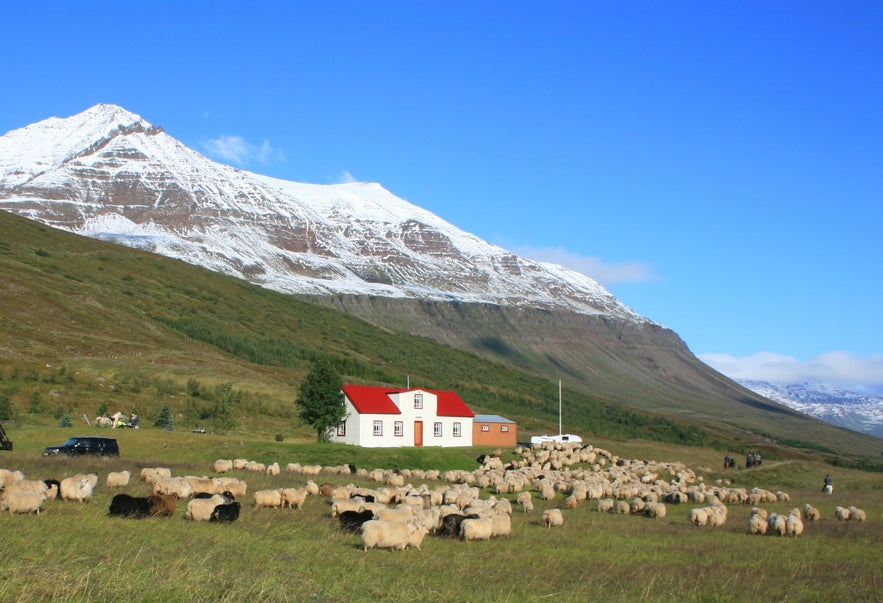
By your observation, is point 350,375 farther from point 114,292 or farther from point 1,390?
point 1,390

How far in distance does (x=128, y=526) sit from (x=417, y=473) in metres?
28.3

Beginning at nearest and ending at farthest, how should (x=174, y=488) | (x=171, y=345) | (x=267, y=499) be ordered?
1. (x=267, y=499)
2. (x=174, y=488)
3. (x=171, y=345)

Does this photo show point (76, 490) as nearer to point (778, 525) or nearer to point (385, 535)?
point (385, 535)

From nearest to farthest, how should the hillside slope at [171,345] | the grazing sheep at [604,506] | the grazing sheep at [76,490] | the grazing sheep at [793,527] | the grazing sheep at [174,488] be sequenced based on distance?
the grazing sheep at [76,490], the grazing sheep at [793,527], the grazing sheep at [174,488], the grazing sheep at [604,506], the hillside slope at [171,345]

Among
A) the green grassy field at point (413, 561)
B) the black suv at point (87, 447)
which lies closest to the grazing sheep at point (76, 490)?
the green grassy field at point (413, 561)

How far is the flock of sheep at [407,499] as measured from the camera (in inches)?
866

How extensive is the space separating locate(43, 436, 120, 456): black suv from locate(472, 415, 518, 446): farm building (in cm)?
4034

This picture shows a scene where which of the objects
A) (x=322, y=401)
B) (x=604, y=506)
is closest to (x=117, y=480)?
(x=604, y=506)

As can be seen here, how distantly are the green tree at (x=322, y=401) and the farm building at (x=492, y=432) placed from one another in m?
16.3

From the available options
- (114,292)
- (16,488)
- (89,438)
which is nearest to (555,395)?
(114,292)

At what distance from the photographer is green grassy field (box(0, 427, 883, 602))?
13.1 metres

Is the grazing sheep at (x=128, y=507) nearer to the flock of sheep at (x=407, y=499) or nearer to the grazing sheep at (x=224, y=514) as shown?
the flock of sheep at (x=407, y=499)

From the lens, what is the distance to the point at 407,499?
1085 inches

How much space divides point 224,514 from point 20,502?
16.7 ft
